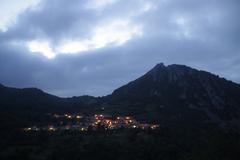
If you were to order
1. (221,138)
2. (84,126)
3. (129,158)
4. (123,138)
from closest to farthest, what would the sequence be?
(221,138), (129,158), (123,138), (84,126)

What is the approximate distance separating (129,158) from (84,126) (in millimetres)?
62363

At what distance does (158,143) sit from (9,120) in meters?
85.6

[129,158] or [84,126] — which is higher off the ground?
[84,126]

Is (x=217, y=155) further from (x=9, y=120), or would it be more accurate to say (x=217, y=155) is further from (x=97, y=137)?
(x=9, y=120)

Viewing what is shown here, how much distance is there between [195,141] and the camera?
15488 cm

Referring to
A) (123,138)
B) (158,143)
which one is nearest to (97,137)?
(123,138)

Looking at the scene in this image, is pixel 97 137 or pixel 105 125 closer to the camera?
pixel 97 137

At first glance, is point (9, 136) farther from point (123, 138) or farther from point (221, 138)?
point (221, 138)

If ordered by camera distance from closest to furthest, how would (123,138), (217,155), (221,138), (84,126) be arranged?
1. (217,155)
2. (221,138)
3. (123,138)
4. (84,126)

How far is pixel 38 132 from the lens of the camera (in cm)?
16000

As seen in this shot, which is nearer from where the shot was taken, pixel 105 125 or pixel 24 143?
pixel 24 143

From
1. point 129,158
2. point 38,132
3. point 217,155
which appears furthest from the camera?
point 38,132

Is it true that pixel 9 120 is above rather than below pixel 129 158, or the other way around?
above

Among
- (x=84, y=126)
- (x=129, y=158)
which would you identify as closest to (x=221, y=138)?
(x=129, y=158)
